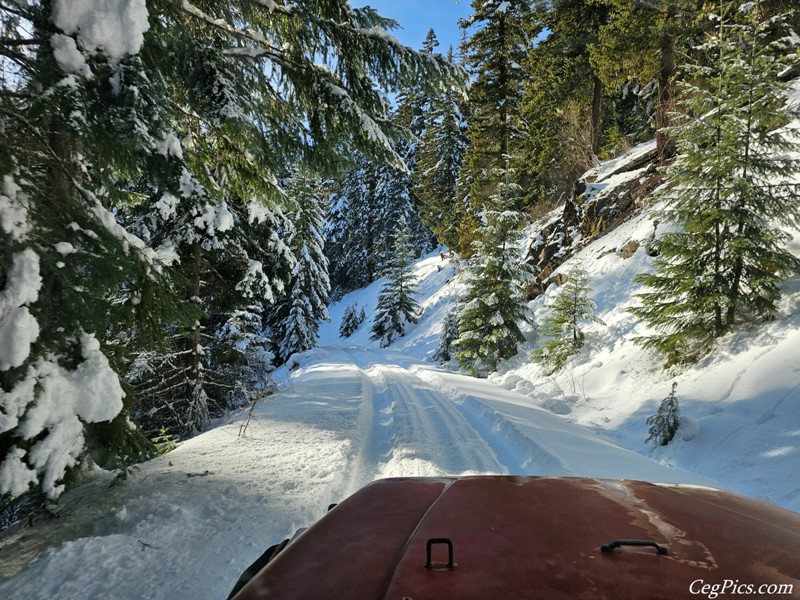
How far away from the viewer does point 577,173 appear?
21688 millimetres

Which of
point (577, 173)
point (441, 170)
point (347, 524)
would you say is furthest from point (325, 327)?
point (347, 524)

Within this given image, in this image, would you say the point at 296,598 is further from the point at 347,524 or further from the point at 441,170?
the point at 441,170

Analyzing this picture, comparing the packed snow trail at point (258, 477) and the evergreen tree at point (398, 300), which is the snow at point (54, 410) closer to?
the packed snow trail at point (258, 477)

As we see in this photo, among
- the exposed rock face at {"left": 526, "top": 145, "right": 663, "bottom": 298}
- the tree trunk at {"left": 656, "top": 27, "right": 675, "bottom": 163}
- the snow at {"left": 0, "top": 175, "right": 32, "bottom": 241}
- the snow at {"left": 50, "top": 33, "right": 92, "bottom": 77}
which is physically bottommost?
the snow at {"left": 0, "top": 175, "right": 32, "bottom": 241}

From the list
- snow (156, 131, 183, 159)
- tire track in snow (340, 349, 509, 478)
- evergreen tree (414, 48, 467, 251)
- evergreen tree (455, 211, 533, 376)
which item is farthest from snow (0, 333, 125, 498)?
evergreen tree (414, 48, 467, 251)

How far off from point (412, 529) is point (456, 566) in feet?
1.33

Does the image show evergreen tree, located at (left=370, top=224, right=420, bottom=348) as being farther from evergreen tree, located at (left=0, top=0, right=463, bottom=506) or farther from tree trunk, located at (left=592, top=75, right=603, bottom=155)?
evergreen tree, located at (left=0, top=0, right=463, bottom=506)

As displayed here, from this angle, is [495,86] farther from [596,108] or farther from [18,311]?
[18,311]

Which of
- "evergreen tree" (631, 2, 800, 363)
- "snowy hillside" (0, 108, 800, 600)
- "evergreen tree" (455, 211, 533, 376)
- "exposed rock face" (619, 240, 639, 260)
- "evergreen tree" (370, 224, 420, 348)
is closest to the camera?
"snowy hillside" (0, 108, 800, 600)

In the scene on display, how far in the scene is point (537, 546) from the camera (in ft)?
4.89

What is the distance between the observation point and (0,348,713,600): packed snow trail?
278cm

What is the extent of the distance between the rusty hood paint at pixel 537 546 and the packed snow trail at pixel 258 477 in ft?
5.82

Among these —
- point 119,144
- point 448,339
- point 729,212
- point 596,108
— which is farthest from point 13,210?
point 596,108

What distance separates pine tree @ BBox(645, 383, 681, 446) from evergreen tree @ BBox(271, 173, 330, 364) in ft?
63.0
